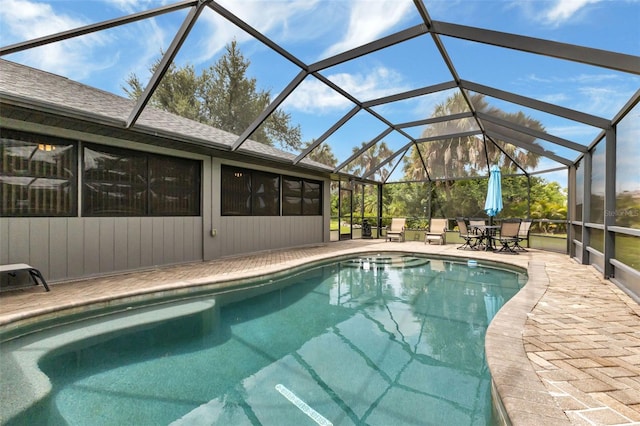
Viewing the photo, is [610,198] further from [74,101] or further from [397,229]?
[74,101]

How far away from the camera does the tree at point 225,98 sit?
8086 millimetres

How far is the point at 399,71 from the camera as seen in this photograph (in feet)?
21.8

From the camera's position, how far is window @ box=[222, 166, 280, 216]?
8742 mm

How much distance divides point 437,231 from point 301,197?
588 centimetres

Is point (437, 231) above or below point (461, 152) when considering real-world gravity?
below

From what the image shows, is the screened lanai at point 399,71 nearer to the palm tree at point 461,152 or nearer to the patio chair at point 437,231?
the palm tree at point 461,152

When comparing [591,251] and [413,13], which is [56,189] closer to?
[413,13]

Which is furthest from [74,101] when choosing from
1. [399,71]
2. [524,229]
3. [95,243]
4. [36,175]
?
[524,229]

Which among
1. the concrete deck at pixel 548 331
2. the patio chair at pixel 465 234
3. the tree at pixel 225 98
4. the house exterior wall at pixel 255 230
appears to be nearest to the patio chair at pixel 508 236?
the patio chair at pixel 465 234

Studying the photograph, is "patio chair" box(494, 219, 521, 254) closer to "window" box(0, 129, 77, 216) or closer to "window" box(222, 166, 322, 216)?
"window" box(222, 166, 322, 216)

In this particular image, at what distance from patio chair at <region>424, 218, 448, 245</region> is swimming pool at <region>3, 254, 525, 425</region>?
259 inches

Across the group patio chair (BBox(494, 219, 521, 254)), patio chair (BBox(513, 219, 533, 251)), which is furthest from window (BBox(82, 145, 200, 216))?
patio chair (BBox(513, 219, 533, 251))

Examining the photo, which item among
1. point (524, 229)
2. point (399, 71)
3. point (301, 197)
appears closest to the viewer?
point (399, 71)

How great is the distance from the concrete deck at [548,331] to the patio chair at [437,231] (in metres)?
5.37
